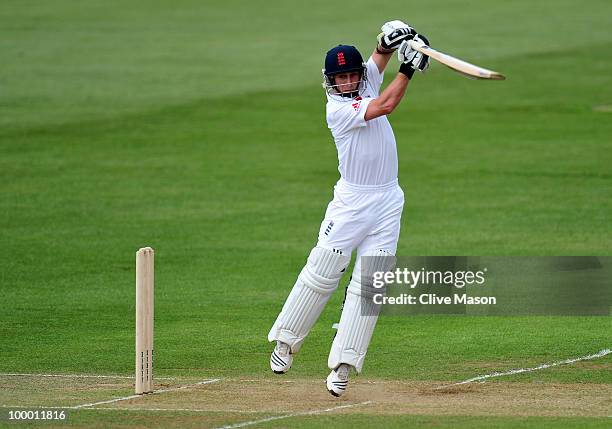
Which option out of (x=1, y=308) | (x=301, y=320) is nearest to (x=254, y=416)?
(x=301, y=320)

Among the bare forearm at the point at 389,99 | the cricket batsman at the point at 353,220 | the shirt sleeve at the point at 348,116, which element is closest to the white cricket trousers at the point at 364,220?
the cricket batsman at the point at 353,220

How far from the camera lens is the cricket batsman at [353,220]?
9820 millimetres

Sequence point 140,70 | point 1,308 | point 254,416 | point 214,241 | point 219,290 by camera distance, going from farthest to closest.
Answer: point 140,70 → point 214,241 → point 219,290 → point 1,308 → point 254,416

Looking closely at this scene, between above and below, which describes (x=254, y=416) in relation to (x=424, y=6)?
below

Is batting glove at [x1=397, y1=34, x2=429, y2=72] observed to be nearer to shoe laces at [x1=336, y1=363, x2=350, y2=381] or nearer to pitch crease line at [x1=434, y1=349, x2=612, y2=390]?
shoe laces at [x1=336, y1=363, x2=350, y2=381]

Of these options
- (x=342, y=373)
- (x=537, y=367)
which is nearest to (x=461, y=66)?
(x=342, y=373)

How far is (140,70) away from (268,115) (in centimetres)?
610

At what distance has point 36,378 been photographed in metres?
10.6

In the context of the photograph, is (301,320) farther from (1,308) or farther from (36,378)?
(1,308)

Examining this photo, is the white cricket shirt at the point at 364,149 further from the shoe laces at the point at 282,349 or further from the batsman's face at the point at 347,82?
the shoe laces at the point at 282,349

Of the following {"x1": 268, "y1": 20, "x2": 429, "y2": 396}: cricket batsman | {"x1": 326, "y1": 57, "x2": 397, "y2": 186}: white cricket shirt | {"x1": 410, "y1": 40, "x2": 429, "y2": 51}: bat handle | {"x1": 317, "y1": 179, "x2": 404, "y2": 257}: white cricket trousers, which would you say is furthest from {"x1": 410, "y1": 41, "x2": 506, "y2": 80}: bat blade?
{"x1": 317, "y1": 179, "x2": 404, "y2": 257}: white cricket trousers

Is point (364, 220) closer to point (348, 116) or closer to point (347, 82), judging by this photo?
point (348, 116)

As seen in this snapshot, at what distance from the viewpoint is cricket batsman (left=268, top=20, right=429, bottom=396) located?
9820 mm

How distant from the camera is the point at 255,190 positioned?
71.1 feet
